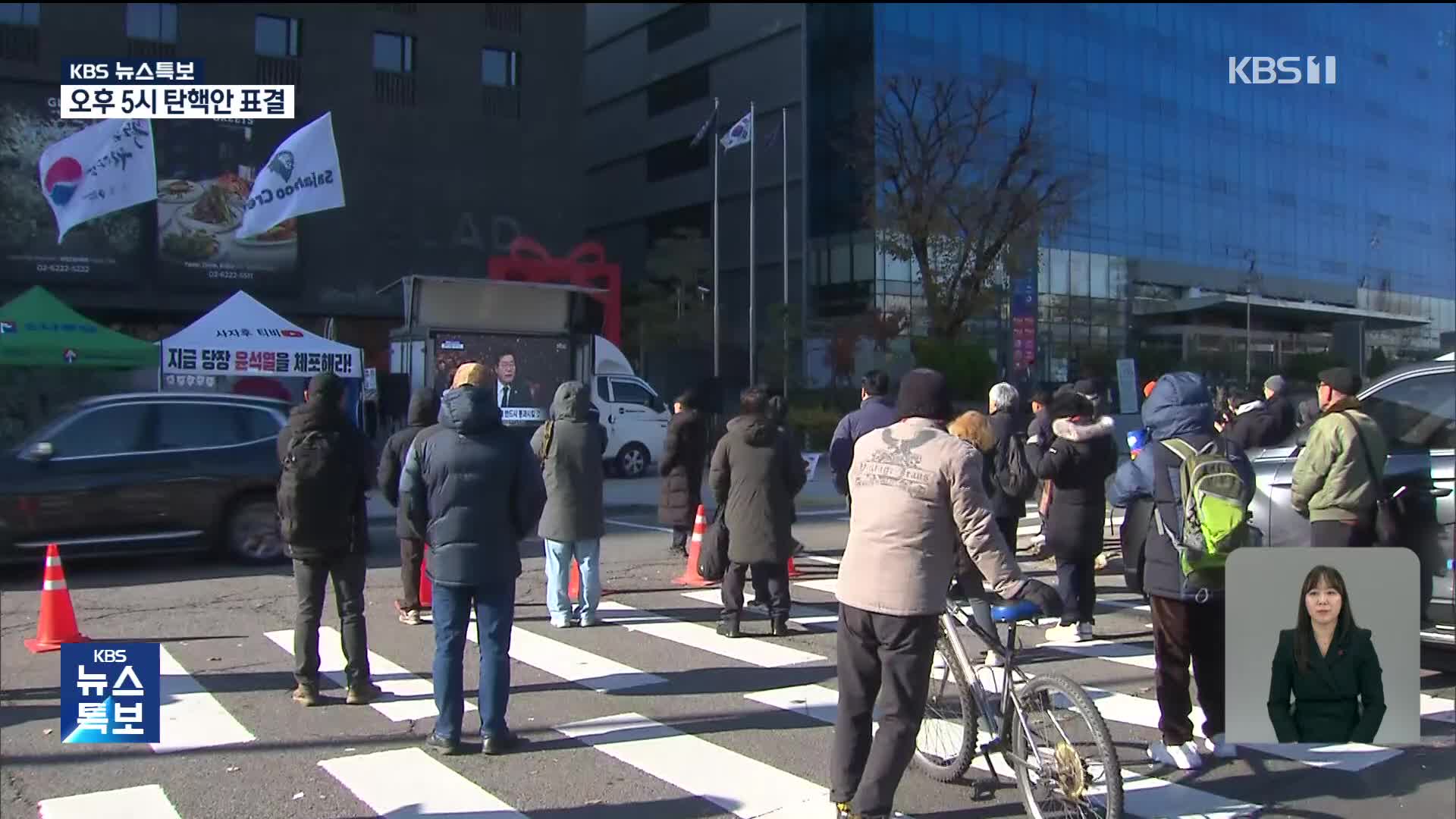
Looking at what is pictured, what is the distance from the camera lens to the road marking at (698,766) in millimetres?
5121

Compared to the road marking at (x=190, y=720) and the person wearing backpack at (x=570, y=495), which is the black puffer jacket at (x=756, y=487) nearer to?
the person wearing backpack at (x=570, y=495)

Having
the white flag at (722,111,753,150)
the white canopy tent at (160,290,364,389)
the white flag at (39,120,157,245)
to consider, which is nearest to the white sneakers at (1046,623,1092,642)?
the white canopy tent at (160,290,364,389)

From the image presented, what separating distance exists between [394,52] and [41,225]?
11.4 metres

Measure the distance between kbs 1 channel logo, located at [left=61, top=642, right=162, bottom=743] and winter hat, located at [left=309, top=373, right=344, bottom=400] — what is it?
1.95 metres

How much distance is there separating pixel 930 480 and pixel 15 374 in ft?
64.1

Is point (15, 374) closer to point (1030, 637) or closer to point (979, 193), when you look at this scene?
A: point (1030, 637)

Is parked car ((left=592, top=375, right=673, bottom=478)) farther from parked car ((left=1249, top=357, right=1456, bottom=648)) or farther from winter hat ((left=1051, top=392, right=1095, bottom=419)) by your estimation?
Answer: parked car ((left=1249, top=357, right=1456, bottom=648))

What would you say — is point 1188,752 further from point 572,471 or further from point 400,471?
point 400,471

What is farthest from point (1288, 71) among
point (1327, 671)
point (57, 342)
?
point (57, 342)

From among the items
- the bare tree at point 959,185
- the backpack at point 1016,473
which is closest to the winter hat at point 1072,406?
the backpack at point 1016,473

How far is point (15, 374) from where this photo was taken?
754 inches

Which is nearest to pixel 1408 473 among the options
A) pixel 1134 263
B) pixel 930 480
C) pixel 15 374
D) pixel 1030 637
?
pixel 1030 637

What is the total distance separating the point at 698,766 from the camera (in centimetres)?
560

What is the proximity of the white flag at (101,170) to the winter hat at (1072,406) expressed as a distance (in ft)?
45.8
